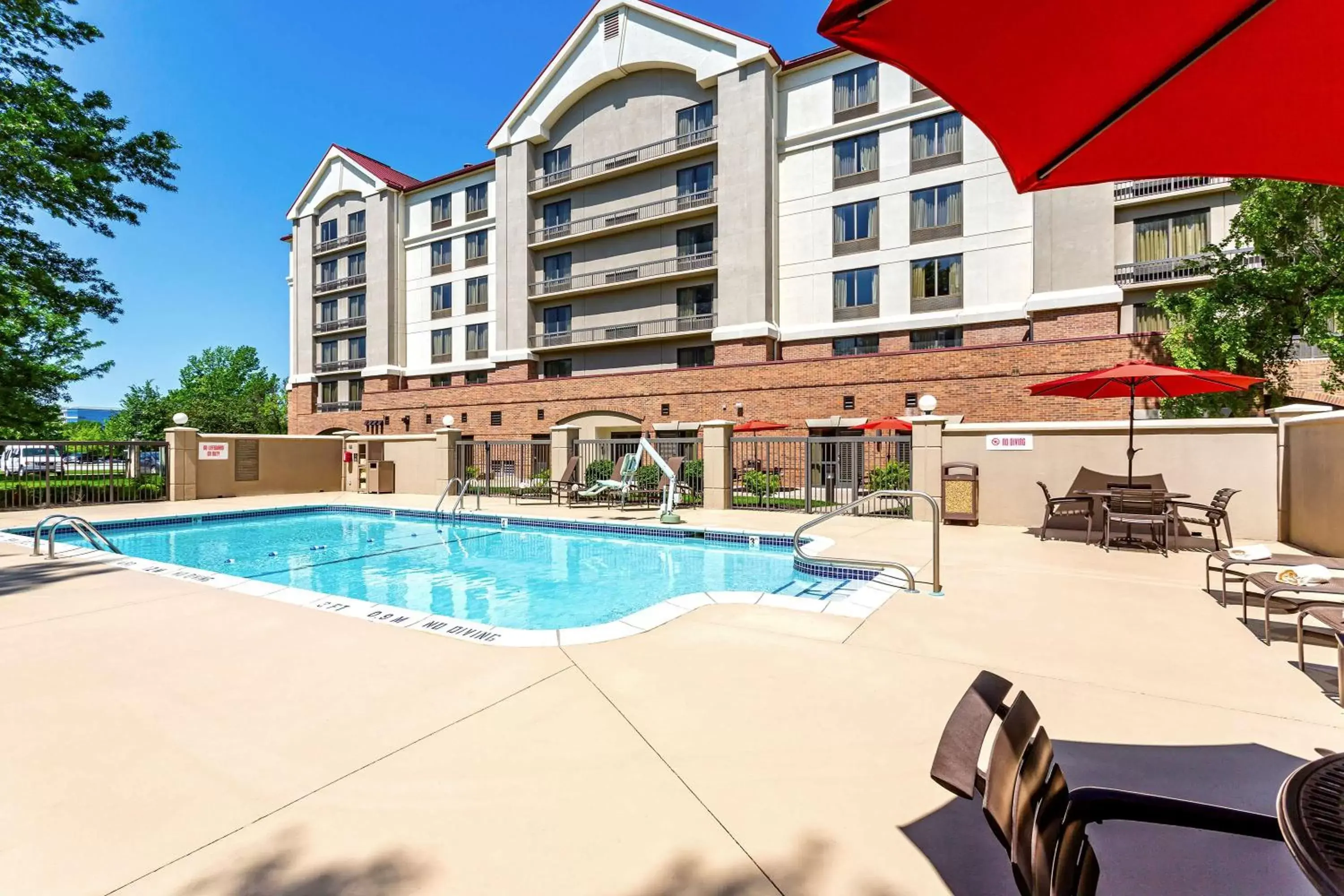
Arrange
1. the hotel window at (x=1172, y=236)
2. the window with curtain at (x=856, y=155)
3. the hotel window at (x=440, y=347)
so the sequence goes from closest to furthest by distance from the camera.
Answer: the hotel window at (x=1172, y=236) < the window with curtain at (x=856, y=155) < the hotel window at (x=440, y=347)

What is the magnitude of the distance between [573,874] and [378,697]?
2.00 metres

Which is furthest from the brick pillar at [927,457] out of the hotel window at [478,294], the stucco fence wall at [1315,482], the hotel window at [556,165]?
the hotel window at [478,294]

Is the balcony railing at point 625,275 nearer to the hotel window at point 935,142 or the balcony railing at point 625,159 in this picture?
the balcony railing at point 625,159

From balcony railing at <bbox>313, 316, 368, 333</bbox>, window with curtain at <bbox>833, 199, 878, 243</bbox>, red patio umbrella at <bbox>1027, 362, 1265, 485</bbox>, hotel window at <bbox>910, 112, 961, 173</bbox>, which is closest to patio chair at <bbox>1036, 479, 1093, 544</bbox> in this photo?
red patio umbrella at <bbox>1027, 362, 1265, 485</bbox>

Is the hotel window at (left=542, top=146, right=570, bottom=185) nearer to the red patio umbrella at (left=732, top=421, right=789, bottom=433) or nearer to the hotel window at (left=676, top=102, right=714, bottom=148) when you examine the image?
the hotel window at (left=676, top=102, right=714, bottom=148)

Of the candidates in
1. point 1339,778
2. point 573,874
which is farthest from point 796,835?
point 1339,778

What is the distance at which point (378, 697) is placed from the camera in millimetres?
3479

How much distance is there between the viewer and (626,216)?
2800cm

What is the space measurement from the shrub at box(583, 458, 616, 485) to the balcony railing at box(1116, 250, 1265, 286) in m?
18.5

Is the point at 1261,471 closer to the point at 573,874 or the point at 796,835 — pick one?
the point at 796,835

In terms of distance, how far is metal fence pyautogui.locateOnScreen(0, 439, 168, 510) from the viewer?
1390cm

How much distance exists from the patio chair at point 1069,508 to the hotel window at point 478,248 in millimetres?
30828

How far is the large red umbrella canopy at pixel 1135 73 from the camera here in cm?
194

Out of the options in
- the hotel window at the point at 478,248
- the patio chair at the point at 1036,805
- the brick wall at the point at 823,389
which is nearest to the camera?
the patio chair at the point at 1036,805
